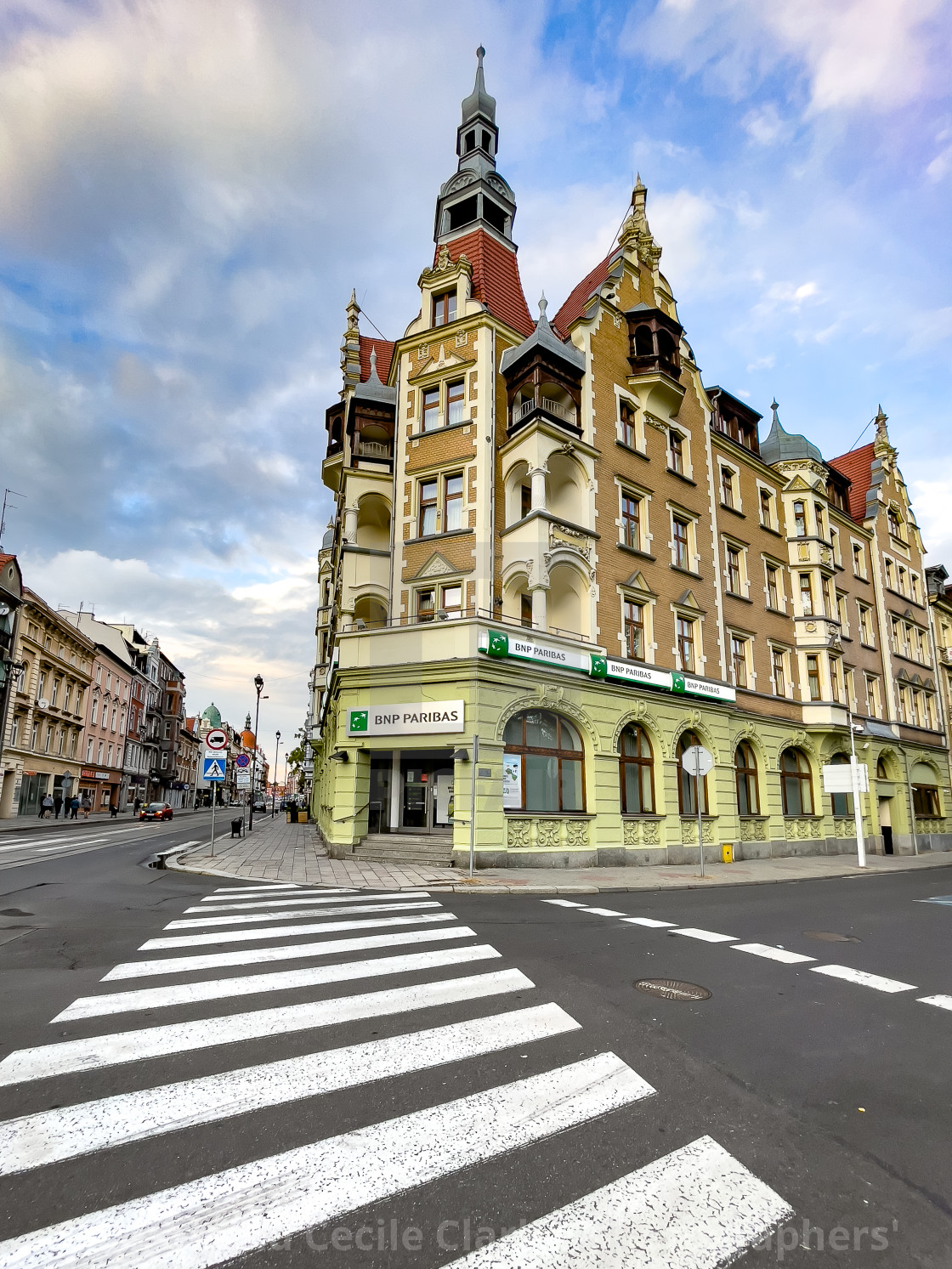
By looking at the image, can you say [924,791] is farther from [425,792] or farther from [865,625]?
[425,792]

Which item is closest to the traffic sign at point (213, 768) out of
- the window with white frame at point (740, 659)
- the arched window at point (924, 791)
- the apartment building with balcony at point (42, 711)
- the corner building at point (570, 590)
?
the corner building at point (570, 590)

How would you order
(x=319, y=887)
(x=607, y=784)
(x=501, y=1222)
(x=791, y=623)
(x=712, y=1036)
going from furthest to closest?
1. (x=791, y=623)
2. (x=607, y=784)
3. (x=319, y=887)
4. (x=712, y=1036)
5. (x=501, y=1222)

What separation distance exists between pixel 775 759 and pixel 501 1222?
25.9 metres

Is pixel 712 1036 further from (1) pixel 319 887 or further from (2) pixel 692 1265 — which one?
(1) pixel 319 887

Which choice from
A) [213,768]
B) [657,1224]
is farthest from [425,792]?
[657,1224]

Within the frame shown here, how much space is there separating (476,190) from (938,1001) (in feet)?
98.3

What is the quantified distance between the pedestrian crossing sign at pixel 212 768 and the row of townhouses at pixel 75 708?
2876 centimetres

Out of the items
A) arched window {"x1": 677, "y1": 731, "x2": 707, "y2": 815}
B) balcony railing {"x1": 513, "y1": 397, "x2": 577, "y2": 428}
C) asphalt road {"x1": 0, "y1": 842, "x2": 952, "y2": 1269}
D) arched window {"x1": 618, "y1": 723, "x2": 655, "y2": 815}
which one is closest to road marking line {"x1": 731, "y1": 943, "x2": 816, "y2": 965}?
asphalt road {"x1": 0, "y1": 842, "x2": 952, "y2": 1269}

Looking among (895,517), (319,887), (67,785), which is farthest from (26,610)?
(895,517)

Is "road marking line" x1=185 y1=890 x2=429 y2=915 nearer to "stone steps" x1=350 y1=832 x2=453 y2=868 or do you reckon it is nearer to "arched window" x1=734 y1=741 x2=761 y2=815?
"stone steps" x1=350 y1=832 x2=453 y2=868

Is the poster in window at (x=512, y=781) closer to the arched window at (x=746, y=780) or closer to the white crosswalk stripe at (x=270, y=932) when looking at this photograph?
the white crosswalk stripe at (x=270, y=932)

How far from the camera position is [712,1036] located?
4797 mm

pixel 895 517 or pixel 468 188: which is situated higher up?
pixel 468 188

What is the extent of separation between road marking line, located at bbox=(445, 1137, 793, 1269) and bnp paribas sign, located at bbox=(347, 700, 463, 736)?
45.7 feet
